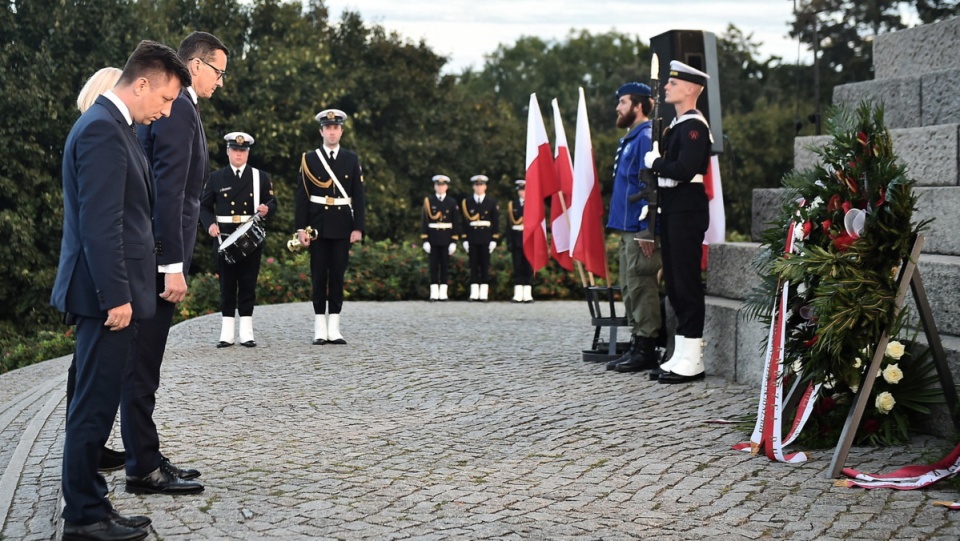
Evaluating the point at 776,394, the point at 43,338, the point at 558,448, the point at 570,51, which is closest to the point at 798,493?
the point at 776,394

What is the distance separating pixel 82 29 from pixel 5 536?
94.8 ft

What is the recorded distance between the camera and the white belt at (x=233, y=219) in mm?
11930

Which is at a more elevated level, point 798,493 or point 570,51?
point 570,51

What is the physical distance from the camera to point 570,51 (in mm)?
87062

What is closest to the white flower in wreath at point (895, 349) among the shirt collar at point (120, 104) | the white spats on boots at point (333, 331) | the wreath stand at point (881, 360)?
the wreath stand at point (881, 360)

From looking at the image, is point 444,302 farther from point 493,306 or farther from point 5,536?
point 5,536

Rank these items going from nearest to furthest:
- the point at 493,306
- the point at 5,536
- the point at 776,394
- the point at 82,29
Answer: the point at 5,536, the point at 776,394, the point at 493,306, the point at 82,29

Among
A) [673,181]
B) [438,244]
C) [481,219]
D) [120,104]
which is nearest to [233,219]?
[673,181]

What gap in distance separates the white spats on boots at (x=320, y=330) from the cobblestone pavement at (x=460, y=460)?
1.46 metres

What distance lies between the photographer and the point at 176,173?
18.2ft

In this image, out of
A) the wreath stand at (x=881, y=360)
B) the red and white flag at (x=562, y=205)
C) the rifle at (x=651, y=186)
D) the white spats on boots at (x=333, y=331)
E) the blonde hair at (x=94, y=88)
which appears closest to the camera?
the blonde hair at (x=94, y=88)

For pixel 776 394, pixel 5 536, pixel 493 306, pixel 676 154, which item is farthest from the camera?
pixel 493 306

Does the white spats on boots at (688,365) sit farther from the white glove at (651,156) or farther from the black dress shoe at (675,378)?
the white glove at (651,156)

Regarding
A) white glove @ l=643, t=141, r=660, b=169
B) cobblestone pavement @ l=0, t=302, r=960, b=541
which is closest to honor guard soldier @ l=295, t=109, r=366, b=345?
cobblestone pavement @ l=0, t=302, r=960, b=541
